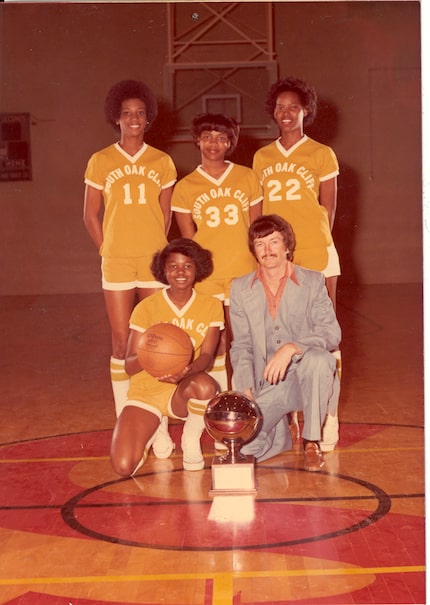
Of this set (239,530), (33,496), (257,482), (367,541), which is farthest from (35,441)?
(367,541)

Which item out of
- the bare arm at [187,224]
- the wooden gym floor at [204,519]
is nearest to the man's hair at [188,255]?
the bare arm at [187,224]

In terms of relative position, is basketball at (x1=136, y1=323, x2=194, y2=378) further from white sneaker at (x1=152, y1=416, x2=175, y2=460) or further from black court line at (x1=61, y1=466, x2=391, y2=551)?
black court line at (x1=61, y1=466, x2=391, y2=551)

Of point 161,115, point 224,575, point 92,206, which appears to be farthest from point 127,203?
point 161,115

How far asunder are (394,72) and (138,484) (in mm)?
9985

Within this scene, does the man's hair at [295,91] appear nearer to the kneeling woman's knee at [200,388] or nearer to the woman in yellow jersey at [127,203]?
the woman in yellow jersey at [127,203]

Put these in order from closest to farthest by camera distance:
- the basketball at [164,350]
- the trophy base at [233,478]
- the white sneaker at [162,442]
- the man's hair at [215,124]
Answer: the trophy base at [233,478] → the basketball at [164,350] → the white sneaker at [162,442] → the man's hair at [215,124]

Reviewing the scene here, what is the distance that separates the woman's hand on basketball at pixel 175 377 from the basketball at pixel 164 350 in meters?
0.02

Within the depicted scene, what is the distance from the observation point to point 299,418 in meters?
5.80

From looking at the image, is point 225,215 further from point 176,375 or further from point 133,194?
point 176,375

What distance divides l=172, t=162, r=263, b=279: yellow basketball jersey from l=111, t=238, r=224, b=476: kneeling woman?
Result: 0.77 feet

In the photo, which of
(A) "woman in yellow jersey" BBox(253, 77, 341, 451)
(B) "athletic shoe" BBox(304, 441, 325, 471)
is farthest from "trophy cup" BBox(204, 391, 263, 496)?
(A) "woman in yellow jersey" BBox(253, 77, 341, 451)

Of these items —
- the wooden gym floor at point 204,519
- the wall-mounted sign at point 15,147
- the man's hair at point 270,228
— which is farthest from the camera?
the wall-mounted sign at point 15,147

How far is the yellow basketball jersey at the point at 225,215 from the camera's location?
523 cm

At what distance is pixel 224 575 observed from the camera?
333 cm
